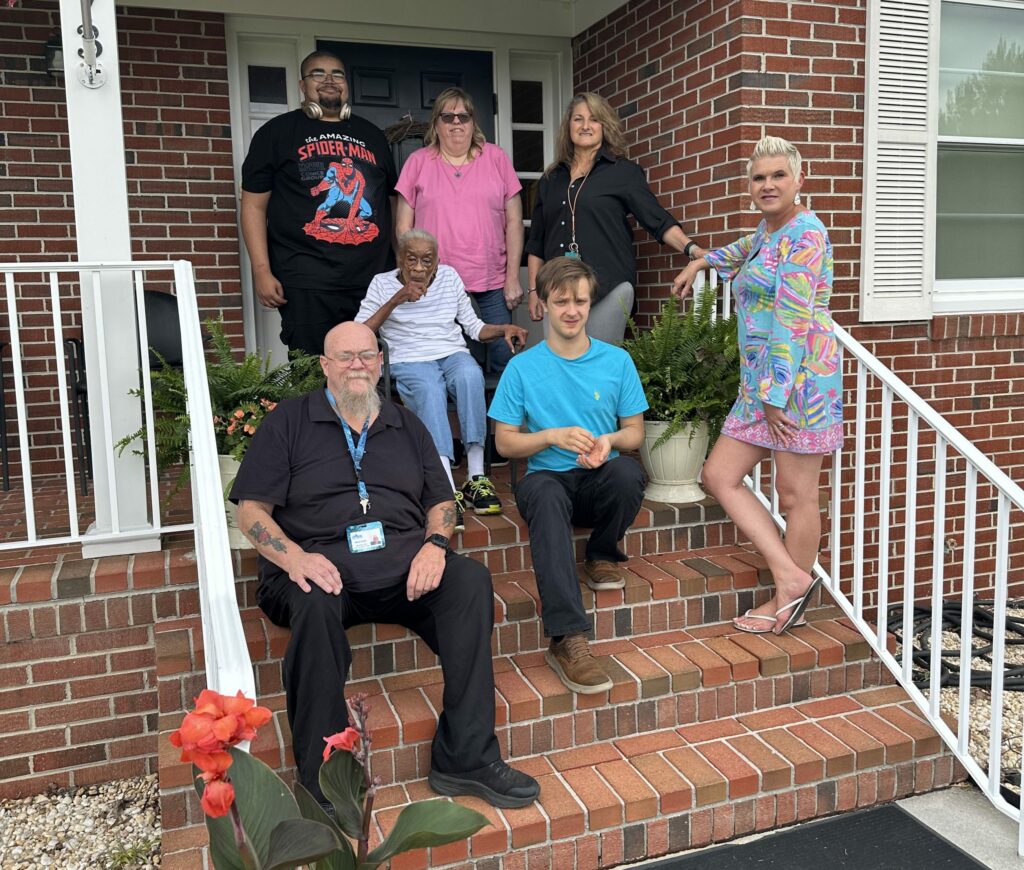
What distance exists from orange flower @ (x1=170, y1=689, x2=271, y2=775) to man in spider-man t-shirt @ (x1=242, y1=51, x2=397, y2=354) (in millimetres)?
2855

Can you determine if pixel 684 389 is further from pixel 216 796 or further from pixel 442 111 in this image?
pixel 216 796

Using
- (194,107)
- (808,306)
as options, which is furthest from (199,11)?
(808,306)

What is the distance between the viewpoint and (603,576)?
10.4 feet

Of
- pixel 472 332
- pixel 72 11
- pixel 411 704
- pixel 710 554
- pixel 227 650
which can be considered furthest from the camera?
pixel 472 332

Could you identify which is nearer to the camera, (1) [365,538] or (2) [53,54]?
(1) [365,538]

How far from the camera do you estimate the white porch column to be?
297cm

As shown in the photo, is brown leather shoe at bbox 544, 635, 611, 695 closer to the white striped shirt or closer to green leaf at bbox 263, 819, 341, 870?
the white striped shirt

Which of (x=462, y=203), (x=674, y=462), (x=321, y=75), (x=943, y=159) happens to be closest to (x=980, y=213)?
(x=943, y=159)

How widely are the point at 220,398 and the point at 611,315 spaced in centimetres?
164

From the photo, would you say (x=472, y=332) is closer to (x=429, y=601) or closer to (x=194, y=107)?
(x=429, y=601)

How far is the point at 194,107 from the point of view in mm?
4598

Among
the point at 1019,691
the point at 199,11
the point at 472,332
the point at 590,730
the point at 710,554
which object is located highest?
the point at 199,11

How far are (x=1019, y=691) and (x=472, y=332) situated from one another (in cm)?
257

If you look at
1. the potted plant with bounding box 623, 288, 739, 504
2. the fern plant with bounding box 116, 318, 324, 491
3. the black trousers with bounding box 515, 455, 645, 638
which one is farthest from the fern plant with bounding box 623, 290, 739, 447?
the fern plant with bounding box 116, 318, 324, 491
